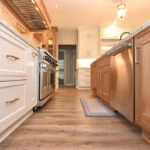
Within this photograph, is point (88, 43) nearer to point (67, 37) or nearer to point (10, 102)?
point (67, 37)

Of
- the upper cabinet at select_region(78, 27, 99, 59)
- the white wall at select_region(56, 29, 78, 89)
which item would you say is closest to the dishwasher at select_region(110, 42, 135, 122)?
the upper cabinet at select_region(78, 27, 99, 59)

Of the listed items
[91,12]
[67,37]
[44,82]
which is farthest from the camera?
[67,37]

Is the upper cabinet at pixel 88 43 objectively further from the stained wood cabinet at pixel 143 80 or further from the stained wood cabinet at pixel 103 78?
the stained wood cabinet at pixel 143 80

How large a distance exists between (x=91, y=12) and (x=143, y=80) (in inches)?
150

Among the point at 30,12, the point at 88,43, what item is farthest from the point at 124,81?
the point at 88,43

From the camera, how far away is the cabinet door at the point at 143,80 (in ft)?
2.80

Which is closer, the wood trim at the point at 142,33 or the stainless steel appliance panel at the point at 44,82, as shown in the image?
the wood trim at the point at 142,33

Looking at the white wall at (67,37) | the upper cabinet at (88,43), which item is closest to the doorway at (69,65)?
the white wall at (67,37)

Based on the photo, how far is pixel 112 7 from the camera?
3.64 metres

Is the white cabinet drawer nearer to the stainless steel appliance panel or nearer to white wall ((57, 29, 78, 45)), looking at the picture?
the stainless steel appliance panel

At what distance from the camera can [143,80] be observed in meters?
0.90

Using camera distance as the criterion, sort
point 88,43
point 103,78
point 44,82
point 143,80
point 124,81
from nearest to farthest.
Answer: point 143,80 → point 124,81 → point 44,82 → point 103,78 → point 88,43

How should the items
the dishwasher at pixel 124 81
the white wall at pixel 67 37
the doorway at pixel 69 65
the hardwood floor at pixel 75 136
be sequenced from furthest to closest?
the doorway at pixel 69 65
the white wall at pixel 67 37
the dishwasher at pixel 124 81
the hardwood floor at pixel 75 136

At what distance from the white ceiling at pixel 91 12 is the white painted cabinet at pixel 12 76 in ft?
9.69
